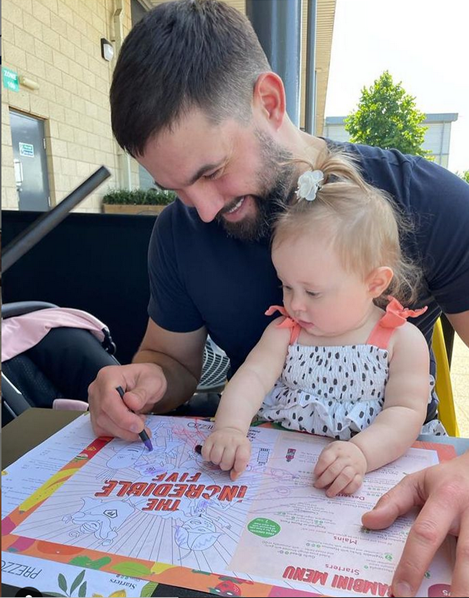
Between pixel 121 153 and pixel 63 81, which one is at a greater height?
pixel 63 81

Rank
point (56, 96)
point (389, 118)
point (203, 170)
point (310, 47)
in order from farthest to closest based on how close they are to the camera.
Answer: point (389, 118) → point (56, 96) → point (310, 47) → point (203, 170)

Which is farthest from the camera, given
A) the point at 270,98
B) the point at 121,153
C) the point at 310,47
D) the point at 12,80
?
the point at 121,153

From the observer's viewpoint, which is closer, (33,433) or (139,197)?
(33,433)

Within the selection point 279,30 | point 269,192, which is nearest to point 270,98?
point 269,192

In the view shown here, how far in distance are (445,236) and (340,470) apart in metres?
0.60

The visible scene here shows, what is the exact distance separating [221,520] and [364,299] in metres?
0.50

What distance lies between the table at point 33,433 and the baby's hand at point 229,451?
0.98 feet

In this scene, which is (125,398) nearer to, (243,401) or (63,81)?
(243,401)

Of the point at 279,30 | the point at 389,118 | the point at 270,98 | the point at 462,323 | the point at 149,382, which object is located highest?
the point at 389,118

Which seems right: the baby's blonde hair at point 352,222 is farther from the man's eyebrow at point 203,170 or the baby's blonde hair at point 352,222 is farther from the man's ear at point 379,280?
the man's eyebrow at point 203,170

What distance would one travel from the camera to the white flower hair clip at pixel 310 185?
3.20 feet

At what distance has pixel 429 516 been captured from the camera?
57cm

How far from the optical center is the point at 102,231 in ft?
7.72

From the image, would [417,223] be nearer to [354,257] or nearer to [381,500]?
[354,257]
